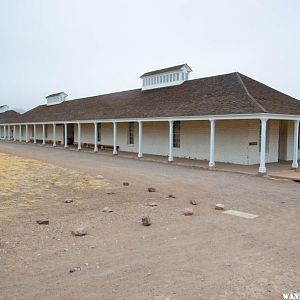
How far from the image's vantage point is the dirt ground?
416 cm

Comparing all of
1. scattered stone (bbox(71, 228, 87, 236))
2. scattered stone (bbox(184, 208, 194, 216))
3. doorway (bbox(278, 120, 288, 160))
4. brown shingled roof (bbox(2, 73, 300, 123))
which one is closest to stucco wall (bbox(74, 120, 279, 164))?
doorway (bbox(278, 120, 288, 160))

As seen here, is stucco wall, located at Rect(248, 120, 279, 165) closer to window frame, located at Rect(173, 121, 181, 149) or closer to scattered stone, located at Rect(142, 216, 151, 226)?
window frame, located at Rect(173, 121, 181, 149)

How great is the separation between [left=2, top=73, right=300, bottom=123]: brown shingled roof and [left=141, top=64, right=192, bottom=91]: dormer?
606 mm

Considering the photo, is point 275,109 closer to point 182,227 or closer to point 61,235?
point 182,227

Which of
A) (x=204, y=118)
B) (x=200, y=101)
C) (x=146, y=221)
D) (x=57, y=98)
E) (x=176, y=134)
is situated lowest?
(x=146, y=221)

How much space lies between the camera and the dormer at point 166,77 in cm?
2517

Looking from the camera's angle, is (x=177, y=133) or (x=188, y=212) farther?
(x=177, y=133)

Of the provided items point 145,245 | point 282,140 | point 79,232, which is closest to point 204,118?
point 282,140

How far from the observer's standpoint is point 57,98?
4338 centimetres

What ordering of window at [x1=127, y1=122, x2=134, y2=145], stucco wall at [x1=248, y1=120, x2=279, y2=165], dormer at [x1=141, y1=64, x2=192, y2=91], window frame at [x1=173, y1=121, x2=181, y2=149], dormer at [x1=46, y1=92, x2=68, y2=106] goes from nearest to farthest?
1. stucco wall at [x1=248, y1=120, x2=279, y2=165]
2. window frame at [x1=173, y1=121, x2=181, y2=149]
3. dormer at [x1=141, y1=64, x2=192, y2=91]
4. window at [x1=127, y1=122, x2=134, y2=145]
5. dormer at [x1=46, y1=92, x2=68, y2=106]

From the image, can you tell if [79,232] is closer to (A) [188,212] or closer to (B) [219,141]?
(A) [188,212]

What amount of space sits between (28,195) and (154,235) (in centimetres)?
489

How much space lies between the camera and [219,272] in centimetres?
460

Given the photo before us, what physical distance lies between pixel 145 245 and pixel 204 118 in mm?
12425
